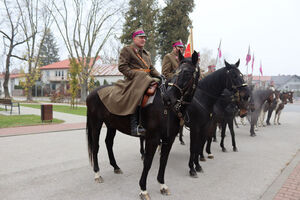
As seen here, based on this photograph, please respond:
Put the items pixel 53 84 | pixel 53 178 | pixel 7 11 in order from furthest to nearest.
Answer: pixel 53 84 → pixel 7 11 → pixel 53 178

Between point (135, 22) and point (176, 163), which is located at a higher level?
point (135, 22)

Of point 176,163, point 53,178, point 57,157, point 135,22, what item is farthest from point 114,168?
point 135,22

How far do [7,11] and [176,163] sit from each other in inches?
1150

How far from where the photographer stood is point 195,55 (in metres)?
3.29

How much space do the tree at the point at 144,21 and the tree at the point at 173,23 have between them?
39.6 inches

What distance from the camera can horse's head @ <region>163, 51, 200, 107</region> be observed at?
3.15m

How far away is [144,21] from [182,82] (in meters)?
26.8

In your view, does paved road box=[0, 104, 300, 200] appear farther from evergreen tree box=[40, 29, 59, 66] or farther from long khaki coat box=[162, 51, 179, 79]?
evergreen tree box=[40, 29, 59, 66]

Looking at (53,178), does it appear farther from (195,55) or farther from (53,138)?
(53,138)

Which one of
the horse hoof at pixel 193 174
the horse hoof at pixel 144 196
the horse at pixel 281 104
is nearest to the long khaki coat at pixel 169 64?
the horse hoof at pixel 193 174

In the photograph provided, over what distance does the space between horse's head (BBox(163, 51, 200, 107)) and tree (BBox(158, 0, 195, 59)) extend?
24.8m

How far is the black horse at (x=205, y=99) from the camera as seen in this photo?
4.70 meters

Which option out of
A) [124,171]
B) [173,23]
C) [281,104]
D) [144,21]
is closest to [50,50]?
[144,21]

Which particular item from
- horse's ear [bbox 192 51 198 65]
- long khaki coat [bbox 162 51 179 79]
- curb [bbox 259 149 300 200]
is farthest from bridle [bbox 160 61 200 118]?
curb [bbox 259 149 300 200]
